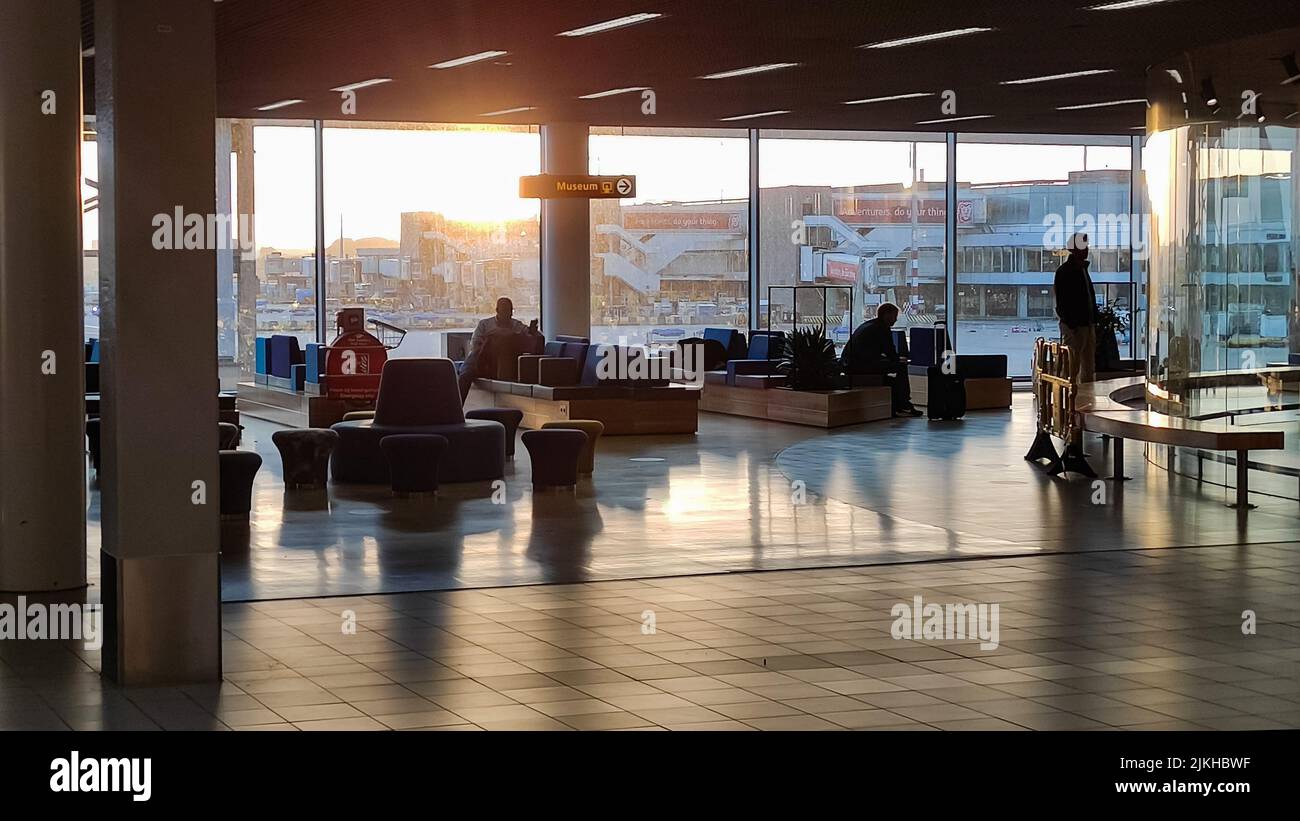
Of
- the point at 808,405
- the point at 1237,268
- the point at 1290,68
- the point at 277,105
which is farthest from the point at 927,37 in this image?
the point at 277,105

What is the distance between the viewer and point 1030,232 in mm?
25891

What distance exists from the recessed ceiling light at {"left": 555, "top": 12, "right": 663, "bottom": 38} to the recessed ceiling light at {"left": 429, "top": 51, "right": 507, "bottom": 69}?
1.30m

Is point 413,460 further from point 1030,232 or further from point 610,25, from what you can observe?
point 1030,232

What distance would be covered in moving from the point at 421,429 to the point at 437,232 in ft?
36.6

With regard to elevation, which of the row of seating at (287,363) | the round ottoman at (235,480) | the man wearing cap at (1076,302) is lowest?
the round ottoman at (235,480)

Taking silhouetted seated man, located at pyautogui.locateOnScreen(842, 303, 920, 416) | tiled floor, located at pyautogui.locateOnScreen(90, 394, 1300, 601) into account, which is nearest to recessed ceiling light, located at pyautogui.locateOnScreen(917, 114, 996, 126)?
silhouetted seated man, located at pyautogui.locateOnScreen(842, 303, 920, 416)

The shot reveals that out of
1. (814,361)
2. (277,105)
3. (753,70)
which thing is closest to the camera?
(753,70)

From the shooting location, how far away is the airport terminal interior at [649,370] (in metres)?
5.96

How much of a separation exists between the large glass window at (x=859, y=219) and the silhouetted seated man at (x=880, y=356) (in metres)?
5.80

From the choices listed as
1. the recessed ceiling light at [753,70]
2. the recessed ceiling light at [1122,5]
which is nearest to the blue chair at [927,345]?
the recessed ceiling light at [753,70]

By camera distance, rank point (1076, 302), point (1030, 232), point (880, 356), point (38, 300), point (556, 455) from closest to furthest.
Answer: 1. point (38, 300)
2. point (556, 455)
3. point (1076, 302)
4. point (880, 356)
5. point (1030, 232)

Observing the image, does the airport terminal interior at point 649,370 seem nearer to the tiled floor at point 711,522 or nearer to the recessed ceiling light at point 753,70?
the tiled floor at point 711,522
